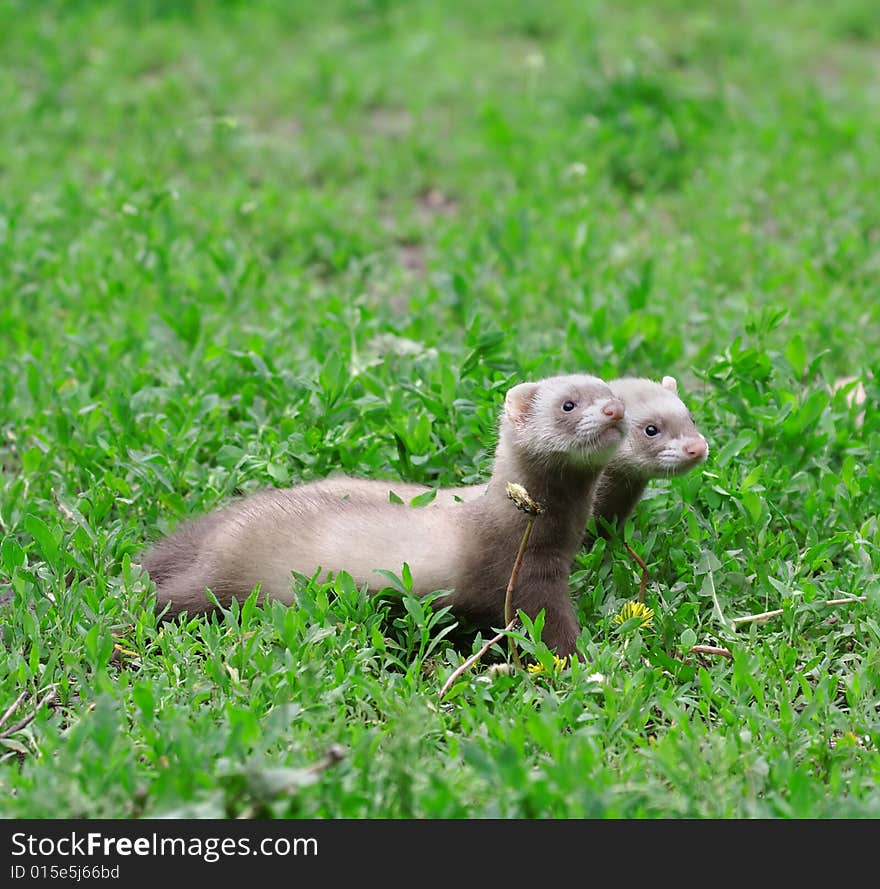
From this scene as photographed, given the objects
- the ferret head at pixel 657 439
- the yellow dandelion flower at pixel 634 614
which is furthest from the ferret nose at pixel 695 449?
the yellow dandelion flower at pixel 634 614

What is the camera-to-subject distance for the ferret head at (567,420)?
187 inches

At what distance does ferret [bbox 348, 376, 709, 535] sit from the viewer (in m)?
5.00

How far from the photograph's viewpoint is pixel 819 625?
15.9 ft

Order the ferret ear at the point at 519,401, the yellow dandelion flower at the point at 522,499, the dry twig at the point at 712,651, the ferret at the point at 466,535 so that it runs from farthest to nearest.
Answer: the ferret ear at the point at 519,401
the ferret at the point at 466,535
the dry twig at the point at 712,651
the yellow dandelion flower at the point at 522,499

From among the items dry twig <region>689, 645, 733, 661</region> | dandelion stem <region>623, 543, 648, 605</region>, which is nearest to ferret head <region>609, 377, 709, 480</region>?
dandelion stem <region>623, 543, 648, 605</region>

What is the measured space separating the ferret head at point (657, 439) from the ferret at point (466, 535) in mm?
245

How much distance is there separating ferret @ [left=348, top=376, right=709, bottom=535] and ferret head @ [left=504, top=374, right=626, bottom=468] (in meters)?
0.17

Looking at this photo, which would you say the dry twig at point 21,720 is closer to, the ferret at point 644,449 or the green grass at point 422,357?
the green grass at point 422,357

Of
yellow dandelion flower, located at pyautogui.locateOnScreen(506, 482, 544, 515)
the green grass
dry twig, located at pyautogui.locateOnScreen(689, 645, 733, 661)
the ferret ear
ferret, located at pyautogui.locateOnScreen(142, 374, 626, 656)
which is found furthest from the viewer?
the ferret ear

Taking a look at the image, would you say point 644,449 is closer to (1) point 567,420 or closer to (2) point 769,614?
(1) point 567,420

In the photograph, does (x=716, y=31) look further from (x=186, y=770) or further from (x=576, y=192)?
(x=186, y=770)

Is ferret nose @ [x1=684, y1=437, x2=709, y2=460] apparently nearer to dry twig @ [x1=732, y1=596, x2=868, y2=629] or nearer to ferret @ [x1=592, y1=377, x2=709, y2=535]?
ferret @ [x1=592, y1=377, x2=709, y2=535]

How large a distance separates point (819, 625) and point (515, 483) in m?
1.22

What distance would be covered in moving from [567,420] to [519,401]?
9.4 inches
